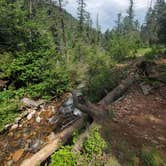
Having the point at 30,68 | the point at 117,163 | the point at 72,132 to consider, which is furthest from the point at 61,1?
the point at 117,163

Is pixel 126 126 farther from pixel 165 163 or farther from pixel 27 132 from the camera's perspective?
pixel 27 132

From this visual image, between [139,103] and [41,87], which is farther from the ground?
[139,103]

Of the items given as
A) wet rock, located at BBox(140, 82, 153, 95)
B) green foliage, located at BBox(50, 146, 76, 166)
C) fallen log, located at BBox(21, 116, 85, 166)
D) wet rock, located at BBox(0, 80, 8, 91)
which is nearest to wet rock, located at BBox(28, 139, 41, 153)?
fallen log, located at BBox(21, 116, 85, 166)

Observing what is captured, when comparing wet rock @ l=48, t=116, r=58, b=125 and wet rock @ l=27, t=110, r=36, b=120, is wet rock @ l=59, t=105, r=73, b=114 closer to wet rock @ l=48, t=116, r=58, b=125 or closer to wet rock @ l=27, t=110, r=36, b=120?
wet rock @ l=48, t=116, r=58, b=125

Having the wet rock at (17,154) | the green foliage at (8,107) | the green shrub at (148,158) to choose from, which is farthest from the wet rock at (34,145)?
the green shrub at (148,158)

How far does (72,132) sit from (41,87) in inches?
249

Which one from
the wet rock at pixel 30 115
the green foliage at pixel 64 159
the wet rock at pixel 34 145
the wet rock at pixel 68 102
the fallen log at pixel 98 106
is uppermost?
the fallen log at pixel 98 106

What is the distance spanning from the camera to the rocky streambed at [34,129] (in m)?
7.09

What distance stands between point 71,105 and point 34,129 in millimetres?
2120

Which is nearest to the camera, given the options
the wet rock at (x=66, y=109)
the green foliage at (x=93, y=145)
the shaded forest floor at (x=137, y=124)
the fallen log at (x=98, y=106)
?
the green foliage at (x=93, y=145)

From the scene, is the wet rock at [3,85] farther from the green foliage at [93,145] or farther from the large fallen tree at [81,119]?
the green foliage at [93,145]

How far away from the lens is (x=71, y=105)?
33.0 ft

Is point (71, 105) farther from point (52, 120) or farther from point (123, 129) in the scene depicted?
point (123, 129)

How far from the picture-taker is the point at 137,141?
5.11 metres
